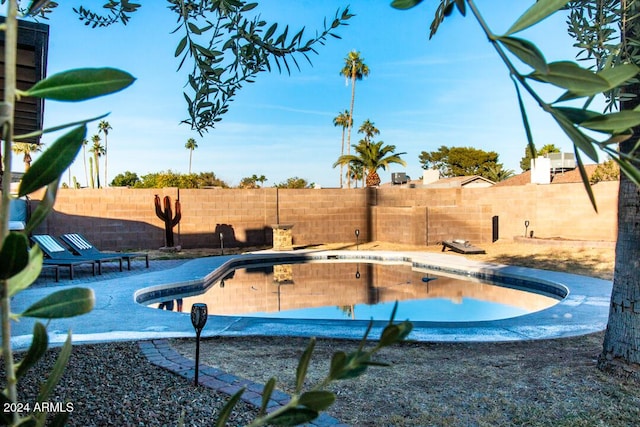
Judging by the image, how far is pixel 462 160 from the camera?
52938mm

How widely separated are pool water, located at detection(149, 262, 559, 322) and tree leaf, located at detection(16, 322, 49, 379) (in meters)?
8.22

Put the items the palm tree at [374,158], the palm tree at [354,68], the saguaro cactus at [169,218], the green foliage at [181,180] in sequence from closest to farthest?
→ the saguaro cactus at [169,218], the palm tree at [374,158], the palm tree at [354,68], the green foliage at [181,180]

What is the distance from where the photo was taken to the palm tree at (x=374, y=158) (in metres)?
24.0

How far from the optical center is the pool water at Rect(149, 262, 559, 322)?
941cm

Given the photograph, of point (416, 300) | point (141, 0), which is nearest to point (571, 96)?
point (141, 0)

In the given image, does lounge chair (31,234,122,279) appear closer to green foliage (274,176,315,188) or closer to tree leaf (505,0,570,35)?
tree leaf (505,0,570,35)

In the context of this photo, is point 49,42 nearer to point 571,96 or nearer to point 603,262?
point 571,96

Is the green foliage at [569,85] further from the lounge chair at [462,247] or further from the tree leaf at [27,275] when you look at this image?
the lounge chair at [462,247]

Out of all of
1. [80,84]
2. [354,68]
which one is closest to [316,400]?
[80,84]

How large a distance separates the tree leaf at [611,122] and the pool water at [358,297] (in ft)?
26.5

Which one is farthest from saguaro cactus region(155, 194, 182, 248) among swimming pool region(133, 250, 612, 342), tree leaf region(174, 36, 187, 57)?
tree leaf region(174, 36, 187, 57)

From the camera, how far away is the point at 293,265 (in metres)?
15.2

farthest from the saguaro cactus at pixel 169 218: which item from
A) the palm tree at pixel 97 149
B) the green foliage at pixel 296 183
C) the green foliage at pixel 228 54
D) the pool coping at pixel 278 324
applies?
the palm tree at pixel 97 149

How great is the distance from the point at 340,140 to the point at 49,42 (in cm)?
4465
